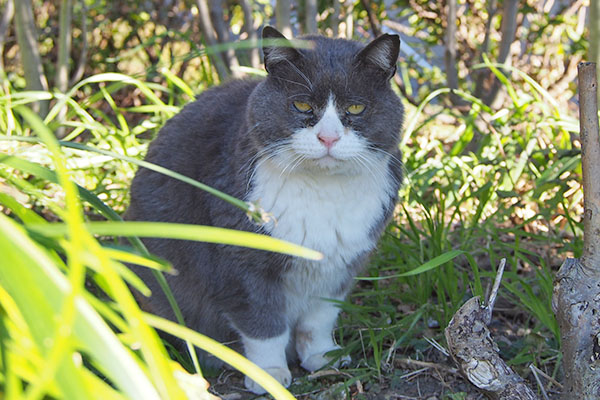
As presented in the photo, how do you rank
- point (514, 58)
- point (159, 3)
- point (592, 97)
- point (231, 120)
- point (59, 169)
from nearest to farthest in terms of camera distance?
point (59, 169) < point (592, 97) < point (231, 120) < point (514, 58) < point (159, 3)

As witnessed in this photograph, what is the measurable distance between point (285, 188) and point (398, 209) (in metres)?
1.13

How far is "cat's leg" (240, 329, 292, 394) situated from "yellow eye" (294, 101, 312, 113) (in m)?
0.69

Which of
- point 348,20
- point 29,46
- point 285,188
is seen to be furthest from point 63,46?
point 285,188

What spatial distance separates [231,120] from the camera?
2.19 metres

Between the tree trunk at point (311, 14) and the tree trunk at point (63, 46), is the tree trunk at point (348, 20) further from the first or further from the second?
the tree trunk at point (63, 46)

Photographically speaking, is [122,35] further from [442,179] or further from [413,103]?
[442,179]

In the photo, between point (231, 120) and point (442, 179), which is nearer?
point (231, 120)

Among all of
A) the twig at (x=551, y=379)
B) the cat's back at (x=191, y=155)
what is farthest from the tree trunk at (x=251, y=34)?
the twig at (x=551, y=379)

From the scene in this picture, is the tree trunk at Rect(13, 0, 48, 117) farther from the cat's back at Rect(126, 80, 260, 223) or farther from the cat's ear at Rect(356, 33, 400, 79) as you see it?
the cat's ear at Rect(356, 33, 400, 79)

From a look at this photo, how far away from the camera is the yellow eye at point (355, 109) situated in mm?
1888

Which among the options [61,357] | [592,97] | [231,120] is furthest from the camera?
[231,120]

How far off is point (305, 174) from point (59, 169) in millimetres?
1159

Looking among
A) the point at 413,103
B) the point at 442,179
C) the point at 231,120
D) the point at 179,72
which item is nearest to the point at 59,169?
the point at 231,120

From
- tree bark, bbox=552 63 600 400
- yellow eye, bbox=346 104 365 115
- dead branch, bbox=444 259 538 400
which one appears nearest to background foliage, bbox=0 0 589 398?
dead branch, bbox=444 259 538 400
